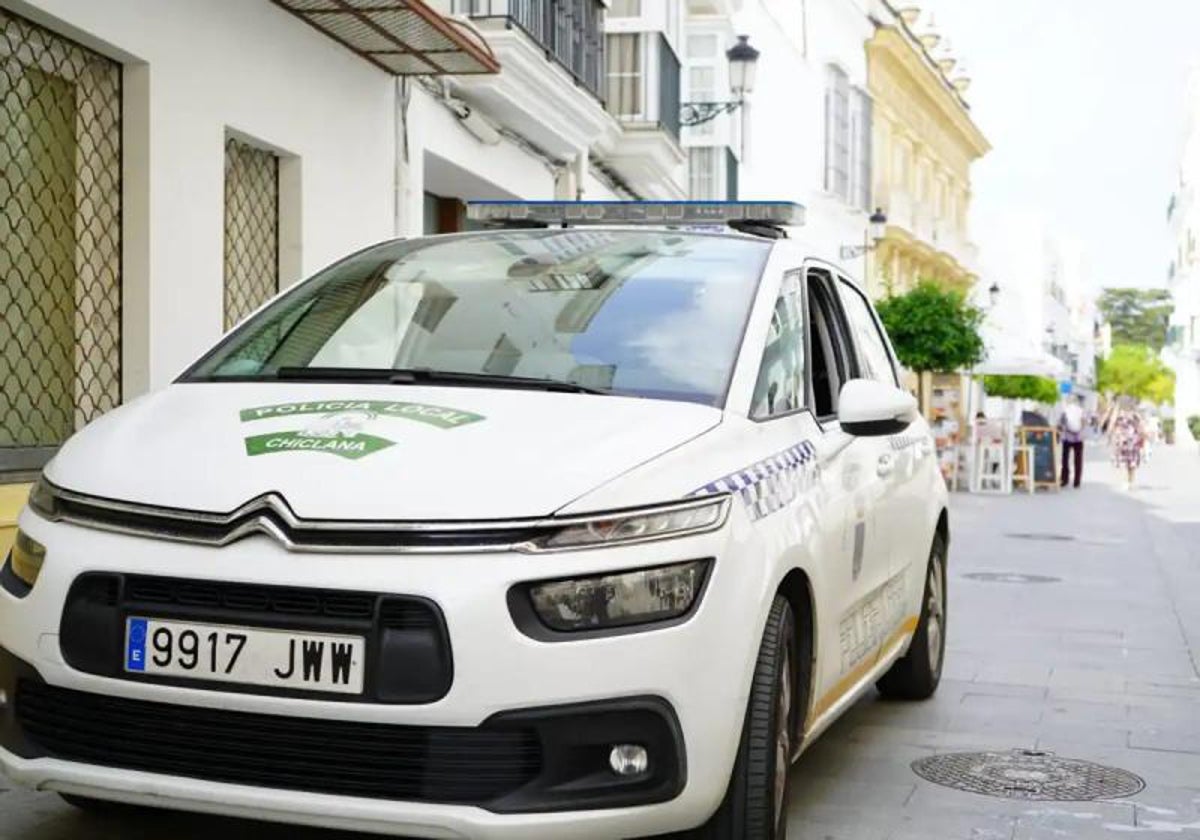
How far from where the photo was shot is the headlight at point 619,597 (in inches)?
133

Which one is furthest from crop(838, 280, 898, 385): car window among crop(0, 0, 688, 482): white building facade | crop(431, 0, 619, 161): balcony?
crop(431, 0, 619, 161): balcony

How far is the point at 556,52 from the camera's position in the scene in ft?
49.2

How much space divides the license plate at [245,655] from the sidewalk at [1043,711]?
195cm

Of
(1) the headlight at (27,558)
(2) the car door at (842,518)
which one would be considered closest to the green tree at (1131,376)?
(2) the car door at (842,518)

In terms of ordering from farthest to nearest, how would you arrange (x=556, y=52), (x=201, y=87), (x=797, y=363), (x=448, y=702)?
(x=556, y=52)
(x=201, y=87)
(x=797, y=363)
(x=448, y=702)

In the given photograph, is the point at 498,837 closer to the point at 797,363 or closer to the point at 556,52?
the point at 797,363

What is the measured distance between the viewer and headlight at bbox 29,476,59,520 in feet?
12.3

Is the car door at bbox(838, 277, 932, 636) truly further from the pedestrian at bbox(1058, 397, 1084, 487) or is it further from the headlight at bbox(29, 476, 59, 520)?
the pedestrian at bbox(1058, 397, 1084, 487)

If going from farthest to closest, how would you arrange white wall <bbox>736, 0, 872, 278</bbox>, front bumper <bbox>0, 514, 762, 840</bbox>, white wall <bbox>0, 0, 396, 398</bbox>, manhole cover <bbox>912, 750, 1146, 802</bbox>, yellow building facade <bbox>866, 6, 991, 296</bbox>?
yellow building facade <bbox>866, 6, 991, 296</bbox>
white wall <bbox>736, 0, 872, 278</bbox>
white wall <bbox>0, 0, 396, 398</bbox>
manhole cover <bbox>912, 750, 1146, 802</bbox>
front bumper <bbox>0, 514, 762, 840</bbox>

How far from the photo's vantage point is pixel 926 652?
690cm

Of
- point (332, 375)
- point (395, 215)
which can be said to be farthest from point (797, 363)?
point (395, 215)

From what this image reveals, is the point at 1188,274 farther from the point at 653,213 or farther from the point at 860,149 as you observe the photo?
the point at 653,213

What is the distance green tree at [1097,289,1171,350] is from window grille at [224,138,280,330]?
523ft

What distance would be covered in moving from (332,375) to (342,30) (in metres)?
6.99
